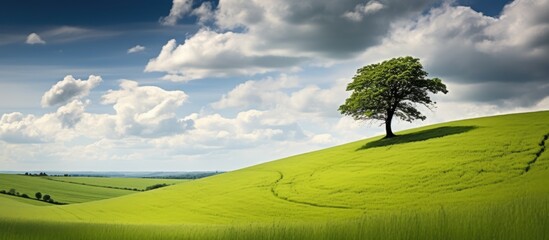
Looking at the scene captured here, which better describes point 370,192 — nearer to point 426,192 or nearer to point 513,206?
point 426,192

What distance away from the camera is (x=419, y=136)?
48281 millimetres

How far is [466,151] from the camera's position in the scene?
124 ft

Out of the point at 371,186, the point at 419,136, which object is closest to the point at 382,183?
the point at 371,186

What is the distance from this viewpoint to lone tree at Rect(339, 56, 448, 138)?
47.4 m

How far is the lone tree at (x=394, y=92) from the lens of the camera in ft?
156

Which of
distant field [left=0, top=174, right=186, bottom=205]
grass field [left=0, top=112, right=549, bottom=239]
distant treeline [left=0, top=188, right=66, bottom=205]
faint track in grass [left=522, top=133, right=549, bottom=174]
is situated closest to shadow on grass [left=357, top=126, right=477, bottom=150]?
grass field [left=0, top=112, right=549, bottom=239]

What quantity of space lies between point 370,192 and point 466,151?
33.1 feet

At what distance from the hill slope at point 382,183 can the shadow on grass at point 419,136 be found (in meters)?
0.14

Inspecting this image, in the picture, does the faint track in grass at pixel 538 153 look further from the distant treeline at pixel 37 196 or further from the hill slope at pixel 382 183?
the distant treeline at pixel 37 196

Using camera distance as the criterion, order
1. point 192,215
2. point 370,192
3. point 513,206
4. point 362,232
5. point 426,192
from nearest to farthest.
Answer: point 362,232 → point 513,206 → point 426,192 → point 370,192 → point 192,215

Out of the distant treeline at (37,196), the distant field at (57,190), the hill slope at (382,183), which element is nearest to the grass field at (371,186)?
the hill slope at (382,183)

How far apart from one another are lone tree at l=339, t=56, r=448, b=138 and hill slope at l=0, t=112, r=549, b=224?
10.3 ft

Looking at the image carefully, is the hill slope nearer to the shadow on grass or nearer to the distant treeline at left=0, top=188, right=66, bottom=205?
the shadow on grass

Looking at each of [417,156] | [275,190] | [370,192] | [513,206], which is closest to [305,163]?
[275,190]
